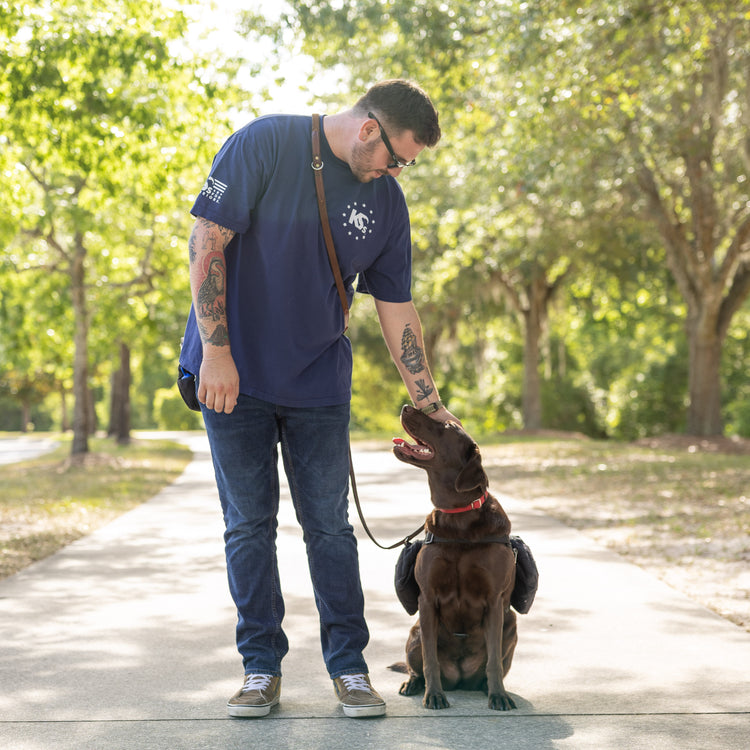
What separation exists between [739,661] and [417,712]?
1.51m

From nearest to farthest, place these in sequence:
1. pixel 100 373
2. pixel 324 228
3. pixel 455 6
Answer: pixel 324 228 < pixel 455 6 < pixel 100 373

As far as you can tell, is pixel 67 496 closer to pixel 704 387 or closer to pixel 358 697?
pixel 358 697

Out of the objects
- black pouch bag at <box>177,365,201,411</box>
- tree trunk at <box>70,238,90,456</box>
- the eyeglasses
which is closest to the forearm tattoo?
black pouch bag at <box>177,365,201,411</box>

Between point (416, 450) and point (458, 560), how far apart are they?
16.3 inches

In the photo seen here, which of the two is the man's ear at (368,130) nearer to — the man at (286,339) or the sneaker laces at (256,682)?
the man at (286,339)

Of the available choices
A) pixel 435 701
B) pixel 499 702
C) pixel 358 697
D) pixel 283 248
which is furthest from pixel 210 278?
pixel 499 702

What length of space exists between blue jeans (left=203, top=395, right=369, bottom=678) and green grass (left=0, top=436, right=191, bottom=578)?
139 inches

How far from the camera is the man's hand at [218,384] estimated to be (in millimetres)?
3273

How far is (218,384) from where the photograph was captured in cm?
327

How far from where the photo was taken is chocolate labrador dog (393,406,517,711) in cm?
342

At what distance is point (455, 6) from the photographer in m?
11.4

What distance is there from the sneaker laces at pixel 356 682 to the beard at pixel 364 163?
1775 mm

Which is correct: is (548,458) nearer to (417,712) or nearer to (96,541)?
(96,541)

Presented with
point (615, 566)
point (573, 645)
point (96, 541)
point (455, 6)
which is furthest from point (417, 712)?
point (455, 6)
